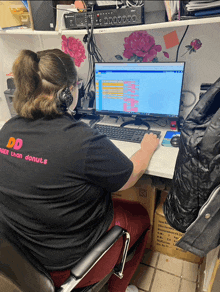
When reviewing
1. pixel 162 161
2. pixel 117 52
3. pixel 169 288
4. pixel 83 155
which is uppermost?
pixel 117 52

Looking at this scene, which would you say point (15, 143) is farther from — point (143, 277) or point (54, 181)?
point (143, 277)

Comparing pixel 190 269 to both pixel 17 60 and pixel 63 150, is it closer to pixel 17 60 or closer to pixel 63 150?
pixel 63 150

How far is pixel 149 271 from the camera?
1.41m

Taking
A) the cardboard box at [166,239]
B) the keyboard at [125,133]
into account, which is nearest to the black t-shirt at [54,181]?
the keyboard at [125,133]

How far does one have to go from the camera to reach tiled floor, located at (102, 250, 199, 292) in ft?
4.30

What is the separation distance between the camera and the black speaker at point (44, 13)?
4.50 feet

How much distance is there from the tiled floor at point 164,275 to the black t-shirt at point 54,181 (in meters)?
0.61

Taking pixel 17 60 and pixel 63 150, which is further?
pixel 17 60

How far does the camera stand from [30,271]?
72cm

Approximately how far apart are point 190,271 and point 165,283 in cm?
18

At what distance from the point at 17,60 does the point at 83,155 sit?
478 mm

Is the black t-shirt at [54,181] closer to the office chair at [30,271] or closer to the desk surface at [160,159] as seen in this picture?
the office chair at [30,271]

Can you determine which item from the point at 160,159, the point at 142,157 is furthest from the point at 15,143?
the point at 160,159

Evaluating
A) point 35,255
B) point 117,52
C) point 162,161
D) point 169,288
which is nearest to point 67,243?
point 35,255
